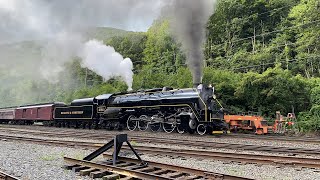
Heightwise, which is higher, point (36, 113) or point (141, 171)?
point (36, 113)

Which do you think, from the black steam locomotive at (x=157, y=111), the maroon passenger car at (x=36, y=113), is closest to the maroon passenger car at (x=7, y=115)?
the maroon passenger car at (x=36, y=113)

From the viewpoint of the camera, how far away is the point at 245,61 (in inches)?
1528

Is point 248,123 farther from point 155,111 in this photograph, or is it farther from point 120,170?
point 120,170

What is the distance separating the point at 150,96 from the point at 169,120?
1.85m

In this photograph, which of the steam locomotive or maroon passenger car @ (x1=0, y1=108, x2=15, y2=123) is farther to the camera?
maroon passenger car @ (x1=0, y1=108, x2=15, y2=123)

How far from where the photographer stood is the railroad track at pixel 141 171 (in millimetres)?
5465

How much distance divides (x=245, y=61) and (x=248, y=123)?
22.6 metres

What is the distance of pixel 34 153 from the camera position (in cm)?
928

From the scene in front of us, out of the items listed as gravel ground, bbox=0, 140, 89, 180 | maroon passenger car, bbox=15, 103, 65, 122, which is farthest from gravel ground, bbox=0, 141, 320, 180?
maroon passenger car, bbox=15, 103, 65, 122

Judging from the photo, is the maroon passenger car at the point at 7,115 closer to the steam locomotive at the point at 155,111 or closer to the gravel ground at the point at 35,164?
the steam locomotive at the point at 155,111

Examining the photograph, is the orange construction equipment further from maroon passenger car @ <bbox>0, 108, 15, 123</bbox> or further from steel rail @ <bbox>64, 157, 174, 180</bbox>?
maroon passenger car @ <bbox>0, 108, 15, 123</bbox>

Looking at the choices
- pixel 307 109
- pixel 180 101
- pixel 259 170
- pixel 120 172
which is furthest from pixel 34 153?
pixel 307 109

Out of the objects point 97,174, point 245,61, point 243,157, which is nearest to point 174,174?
point 97,174

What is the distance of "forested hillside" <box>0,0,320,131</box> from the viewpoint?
23.2 meters
